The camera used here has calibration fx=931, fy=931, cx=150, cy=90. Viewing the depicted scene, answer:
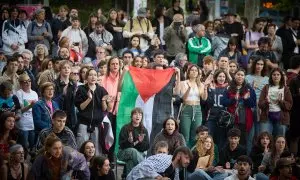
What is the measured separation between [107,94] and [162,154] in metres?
1.94

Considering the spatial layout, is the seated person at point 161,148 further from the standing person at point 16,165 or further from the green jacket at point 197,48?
the green jacket at point 197,48

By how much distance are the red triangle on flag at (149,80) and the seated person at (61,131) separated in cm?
251

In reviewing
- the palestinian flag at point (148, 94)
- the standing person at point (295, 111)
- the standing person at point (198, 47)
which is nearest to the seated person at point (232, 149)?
the palestinian flag at point (148, 94)

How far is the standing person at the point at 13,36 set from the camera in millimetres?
18781

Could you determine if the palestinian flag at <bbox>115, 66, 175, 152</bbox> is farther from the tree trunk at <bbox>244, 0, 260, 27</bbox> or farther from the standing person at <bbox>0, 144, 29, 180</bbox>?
the tree trunk at <bbox>244, 0, 260, 27</bbox>

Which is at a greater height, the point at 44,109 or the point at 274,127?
the point at 44,109

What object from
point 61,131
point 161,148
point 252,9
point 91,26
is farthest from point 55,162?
point 252,9

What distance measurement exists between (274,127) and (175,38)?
4.25 meters

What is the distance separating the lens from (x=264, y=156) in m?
14.3

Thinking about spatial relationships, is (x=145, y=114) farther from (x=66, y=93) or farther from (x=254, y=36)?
(x=254, y=36)

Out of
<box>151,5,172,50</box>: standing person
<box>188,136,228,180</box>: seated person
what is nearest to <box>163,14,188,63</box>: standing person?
<box>151,5,172,50</box>: standing person

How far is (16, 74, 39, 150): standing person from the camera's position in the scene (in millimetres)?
14398

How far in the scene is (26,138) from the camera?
14.4 metres

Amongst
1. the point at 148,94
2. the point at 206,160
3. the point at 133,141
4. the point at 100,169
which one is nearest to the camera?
the point at 100,169
